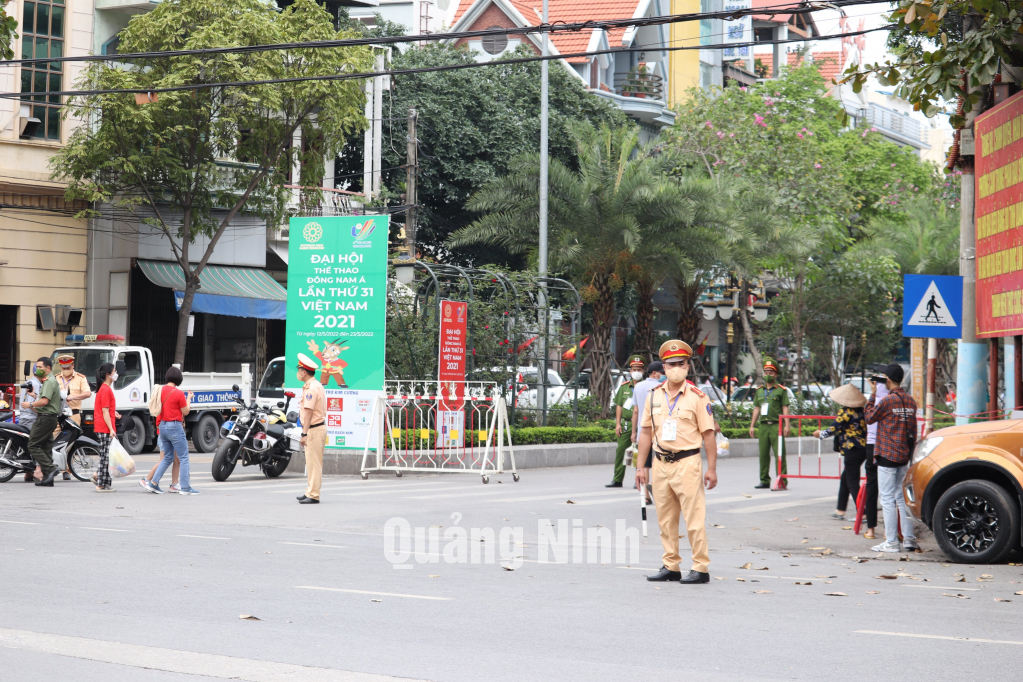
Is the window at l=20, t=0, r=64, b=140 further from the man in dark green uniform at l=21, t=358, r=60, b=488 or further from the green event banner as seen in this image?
the man in dark green uniform at l=21, t=358, r=60, b=488

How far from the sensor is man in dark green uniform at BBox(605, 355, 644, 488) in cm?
1652

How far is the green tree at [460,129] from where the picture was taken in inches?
1506

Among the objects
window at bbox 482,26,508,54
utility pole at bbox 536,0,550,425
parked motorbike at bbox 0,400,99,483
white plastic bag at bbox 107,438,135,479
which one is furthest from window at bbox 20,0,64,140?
window at bbox 482,26,508,54

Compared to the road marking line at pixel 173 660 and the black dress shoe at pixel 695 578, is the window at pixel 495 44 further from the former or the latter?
the road marking line at pixel 173 660

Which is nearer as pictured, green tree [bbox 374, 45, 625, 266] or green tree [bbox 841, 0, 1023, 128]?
green tree [bbox 841, 0, 1023, 128]

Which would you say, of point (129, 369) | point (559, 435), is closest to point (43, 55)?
point (129, 369)

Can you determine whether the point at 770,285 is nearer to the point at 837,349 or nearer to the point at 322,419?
the point at 837,349

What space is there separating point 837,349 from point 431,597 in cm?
3082

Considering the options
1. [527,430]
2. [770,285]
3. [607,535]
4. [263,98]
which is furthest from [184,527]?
[770,285]

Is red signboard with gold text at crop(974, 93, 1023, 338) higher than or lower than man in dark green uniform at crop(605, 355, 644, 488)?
higher

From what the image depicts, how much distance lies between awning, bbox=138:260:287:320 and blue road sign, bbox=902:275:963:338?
768 inches

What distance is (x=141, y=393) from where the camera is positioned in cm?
2338

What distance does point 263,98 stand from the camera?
27094 mm

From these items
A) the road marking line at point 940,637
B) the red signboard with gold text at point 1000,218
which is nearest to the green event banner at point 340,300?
the red signboard with gold text at point 1000,218
